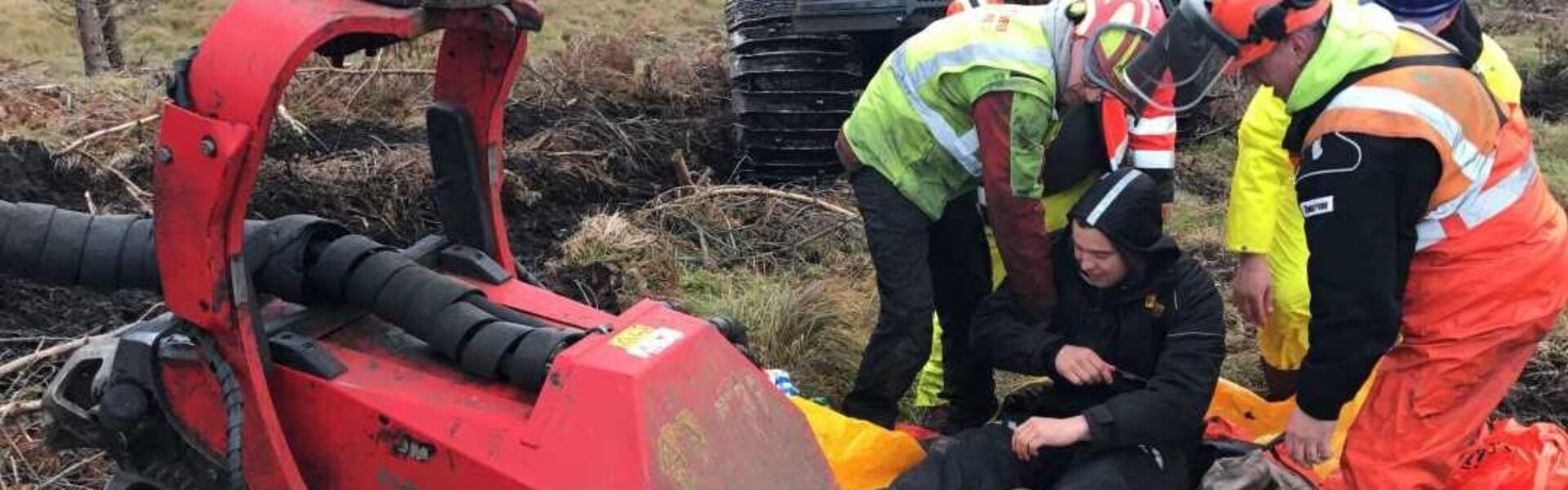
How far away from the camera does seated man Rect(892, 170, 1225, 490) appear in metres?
3.10

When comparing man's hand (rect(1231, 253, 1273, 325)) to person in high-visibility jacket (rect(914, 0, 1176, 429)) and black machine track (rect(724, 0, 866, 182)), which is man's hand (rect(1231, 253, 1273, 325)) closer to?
person in high-visibility jacket (rect(914, 0, 1176, 429))

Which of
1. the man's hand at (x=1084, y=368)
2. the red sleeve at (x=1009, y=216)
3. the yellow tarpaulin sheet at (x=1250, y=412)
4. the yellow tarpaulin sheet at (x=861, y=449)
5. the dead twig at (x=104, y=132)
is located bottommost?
the yellow tarpaulin sheet at (x=1250, y=412)

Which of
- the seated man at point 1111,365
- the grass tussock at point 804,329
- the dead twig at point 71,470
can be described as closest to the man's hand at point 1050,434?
the seated man at point 1111,365

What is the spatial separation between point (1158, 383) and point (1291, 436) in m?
0.32

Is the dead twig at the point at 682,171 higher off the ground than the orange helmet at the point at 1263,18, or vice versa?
the orange helmet at the point at 1263,18

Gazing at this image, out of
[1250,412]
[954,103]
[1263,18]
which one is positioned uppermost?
[1263,18]

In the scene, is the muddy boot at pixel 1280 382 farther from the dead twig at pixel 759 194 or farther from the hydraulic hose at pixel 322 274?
the hydraulic hose at pixel 322 274

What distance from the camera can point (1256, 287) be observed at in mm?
3822

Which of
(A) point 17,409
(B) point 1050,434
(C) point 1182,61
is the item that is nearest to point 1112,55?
(C) point 1182,61

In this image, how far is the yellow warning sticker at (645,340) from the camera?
2.20 m

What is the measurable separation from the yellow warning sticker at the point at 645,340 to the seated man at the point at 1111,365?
1091 millimetres

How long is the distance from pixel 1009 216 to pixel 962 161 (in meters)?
0.28

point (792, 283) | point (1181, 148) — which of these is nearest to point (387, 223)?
point (792, 283)

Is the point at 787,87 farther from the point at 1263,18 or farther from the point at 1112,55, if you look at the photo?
the point at 1263,18
